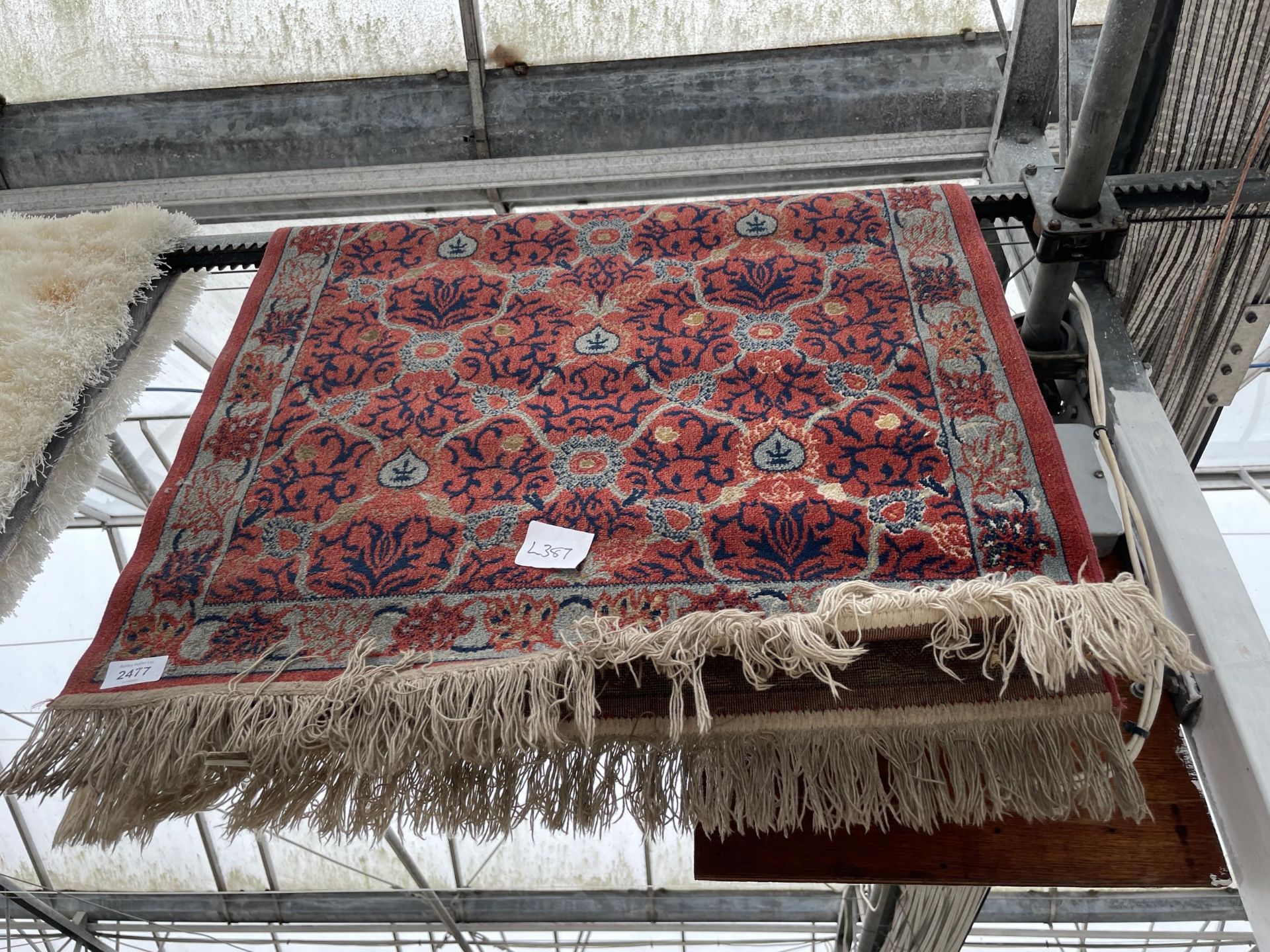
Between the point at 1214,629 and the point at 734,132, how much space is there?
2.21 m

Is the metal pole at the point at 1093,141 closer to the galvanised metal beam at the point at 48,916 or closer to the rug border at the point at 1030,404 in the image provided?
the rug border at the point at 1030,404

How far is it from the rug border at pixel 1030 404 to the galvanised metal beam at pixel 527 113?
1.11 m

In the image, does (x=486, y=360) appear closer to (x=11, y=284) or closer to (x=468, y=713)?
(x=468, y=713)

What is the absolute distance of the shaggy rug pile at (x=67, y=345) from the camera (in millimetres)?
1913

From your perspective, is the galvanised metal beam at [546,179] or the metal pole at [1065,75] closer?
the metal pole at [1065,75]

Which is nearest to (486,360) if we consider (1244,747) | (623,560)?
(623,560)

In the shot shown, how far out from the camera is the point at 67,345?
2127mm

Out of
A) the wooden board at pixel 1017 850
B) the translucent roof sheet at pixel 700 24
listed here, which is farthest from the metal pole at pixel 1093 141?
the translucent roof sheet at pixel 700 24

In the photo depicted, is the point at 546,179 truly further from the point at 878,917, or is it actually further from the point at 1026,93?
the point at 878,917

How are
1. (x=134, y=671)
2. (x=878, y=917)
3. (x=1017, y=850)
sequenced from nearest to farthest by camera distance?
(x=134, y=671)
(x=1017, y=850)
(x=878, y=917)

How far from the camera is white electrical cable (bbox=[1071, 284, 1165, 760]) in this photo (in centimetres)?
157

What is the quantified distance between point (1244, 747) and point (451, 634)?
4.08 ft

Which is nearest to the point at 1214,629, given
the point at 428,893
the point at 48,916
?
the point at 428,893

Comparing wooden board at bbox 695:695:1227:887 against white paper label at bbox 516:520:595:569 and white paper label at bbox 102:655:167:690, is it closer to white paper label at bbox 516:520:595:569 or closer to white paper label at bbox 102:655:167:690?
white paper label at bbox 516:520:595:569
